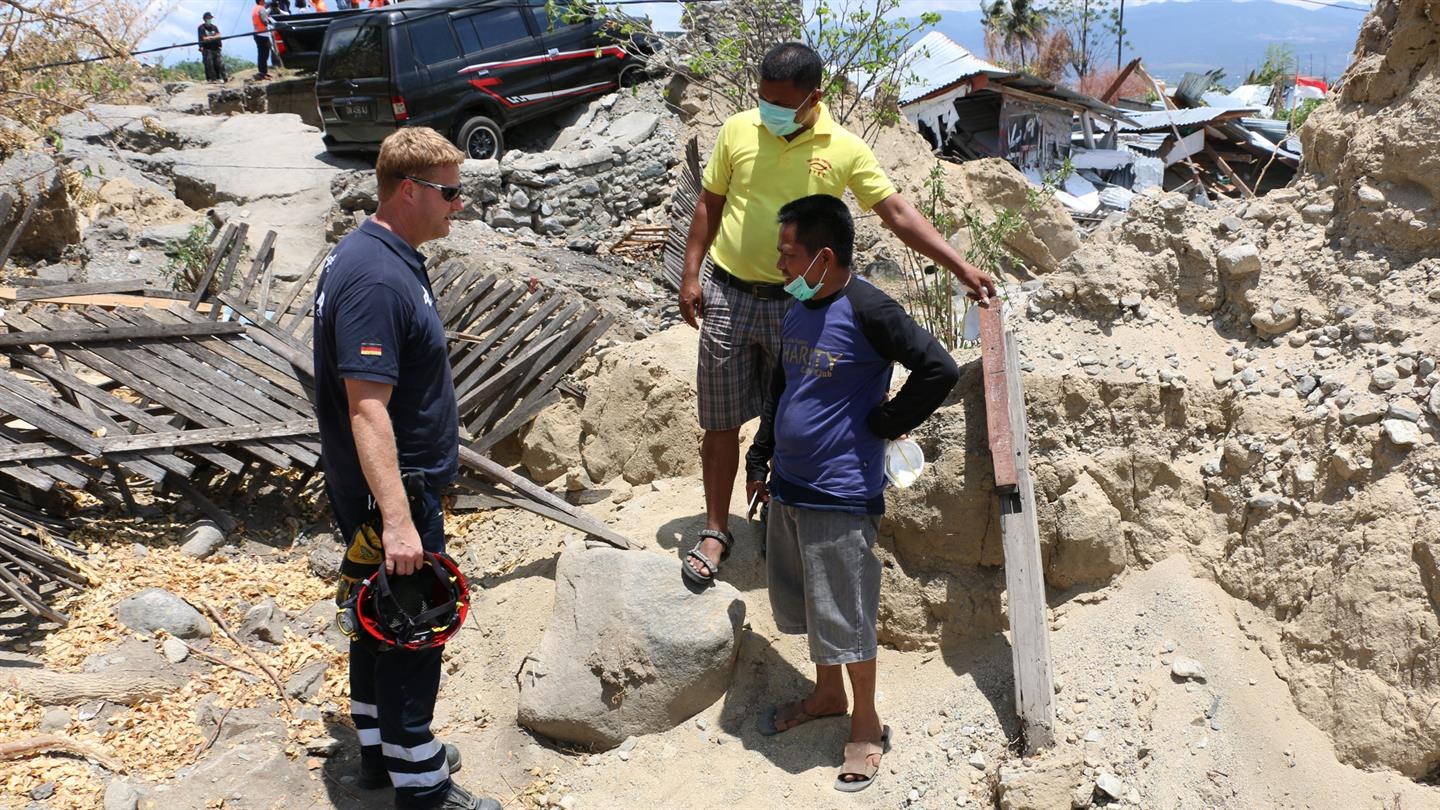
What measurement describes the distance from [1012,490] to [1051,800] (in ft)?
3.11


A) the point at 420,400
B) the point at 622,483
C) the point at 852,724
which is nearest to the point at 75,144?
the point at 622,483

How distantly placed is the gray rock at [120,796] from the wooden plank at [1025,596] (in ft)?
9.17

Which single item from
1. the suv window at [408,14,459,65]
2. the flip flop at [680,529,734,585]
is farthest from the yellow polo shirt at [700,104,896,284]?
the suv window at [408,14,459,65]

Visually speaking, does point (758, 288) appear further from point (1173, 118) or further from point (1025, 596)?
point (1173, 118)

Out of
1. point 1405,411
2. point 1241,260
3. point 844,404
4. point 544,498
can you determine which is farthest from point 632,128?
point 1405,411

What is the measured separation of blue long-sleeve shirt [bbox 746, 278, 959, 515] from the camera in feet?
10.2

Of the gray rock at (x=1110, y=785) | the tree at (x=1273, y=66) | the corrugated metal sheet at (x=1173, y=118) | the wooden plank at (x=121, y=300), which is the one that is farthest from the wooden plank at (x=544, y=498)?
the tree at (x=1273, y=66)

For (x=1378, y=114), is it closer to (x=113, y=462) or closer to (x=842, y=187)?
(x=842, y=187)

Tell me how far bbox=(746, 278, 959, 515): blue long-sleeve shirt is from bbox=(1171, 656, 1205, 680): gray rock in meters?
1.04

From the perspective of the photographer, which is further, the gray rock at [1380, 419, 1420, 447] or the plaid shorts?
the plaid shorts

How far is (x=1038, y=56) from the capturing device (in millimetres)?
34562

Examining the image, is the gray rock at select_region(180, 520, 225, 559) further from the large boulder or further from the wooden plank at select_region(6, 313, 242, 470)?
the large boulder

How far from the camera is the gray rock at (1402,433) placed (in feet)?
9.81

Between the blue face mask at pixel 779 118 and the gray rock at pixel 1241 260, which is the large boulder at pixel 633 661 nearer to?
the blue face mask at pixel 779 118
